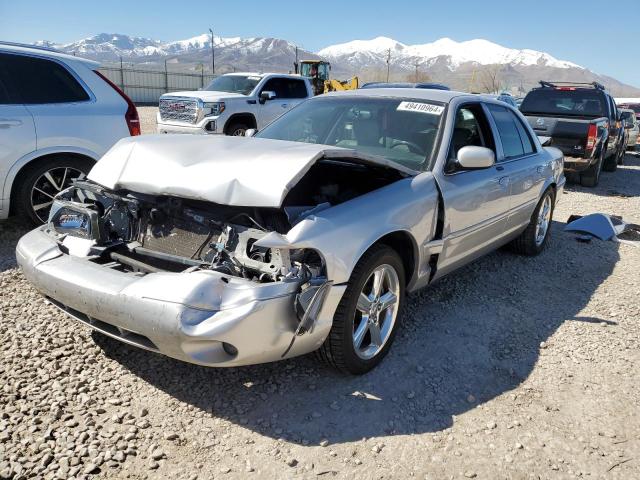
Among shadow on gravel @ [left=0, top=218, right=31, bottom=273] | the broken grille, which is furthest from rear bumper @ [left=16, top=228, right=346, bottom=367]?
the broken grille

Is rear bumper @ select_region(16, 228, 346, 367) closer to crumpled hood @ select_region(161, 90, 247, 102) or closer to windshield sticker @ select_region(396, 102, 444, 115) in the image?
windshield sticker @ select_region(396, 102, 444, 115)

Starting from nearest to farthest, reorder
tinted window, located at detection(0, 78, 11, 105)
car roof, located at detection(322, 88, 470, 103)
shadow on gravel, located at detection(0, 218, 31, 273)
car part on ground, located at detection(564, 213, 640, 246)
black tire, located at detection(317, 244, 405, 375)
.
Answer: black tire, located at detection(317, 244, 405, 375), car roof, located at detection(322, 88, 470, 103), shadow on gravel, located at detection(0, 218, 31, 273), tinted window, located at detection(0, 78, 11, 105), car part on ground, located at detection(564, 213, 640, 246)

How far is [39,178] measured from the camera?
5.02 metres

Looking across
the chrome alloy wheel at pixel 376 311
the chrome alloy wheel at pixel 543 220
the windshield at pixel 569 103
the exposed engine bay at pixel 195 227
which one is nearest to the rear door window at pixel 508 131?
the chrome alloy wheel at pixel 543 220

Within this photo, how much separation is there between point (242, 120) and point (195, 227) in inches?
367

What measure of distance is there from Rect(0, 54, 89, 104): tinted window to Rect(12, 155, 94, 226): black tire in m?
0.61

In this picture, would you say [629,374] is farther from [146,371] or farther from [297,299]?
[146,371]

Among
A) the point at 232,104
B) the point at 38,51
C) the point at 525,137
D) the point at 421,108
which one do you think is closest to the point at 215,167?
the point at 421,108

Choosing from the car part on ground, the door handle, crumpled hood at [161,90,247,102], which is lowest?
the car part on ground

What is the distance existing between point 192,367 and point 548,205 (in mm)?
4478

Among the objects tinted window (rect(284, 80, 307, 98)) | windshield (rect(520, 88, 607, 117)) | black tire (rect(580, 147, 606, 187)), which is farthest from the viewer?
tinted window (rect(284, 80, 307, 98))

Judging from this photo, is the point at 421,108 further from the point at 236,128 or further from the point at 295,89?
the point at 295,89

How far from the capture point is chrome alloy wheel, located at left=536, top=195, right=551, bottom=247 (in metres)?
5.54

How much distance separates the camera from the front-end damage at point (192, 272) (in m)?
2.34
